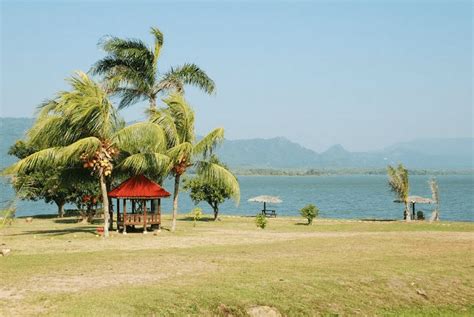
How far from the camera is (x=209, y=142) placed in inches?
1166

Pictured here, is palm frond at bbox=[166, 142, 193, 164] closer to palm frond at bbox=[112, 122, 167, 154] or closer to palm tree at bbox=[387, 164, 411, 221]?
palm frond at bbox=[112, 122, 167, 154]

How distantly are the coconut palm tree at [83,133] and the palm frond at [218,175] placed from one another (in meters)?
3.67

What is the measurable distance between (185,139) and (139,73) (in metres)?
4.71

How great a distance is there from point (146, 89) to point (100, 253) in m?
13.2

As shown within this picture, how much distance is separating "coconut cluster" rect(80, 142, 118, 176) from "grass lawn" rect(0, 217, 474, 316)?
4241 mm

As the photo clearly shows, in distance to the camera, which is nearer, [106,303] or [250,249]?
[106,303]

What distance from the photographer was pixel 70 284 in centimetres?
1430

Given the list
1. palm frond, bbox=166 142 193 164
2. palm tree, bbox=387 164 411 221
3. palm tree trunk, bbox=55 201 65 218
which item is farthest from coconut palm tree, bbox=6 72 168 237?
palm tree, bbox=387 164 411 221

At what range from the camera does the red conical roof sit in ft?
96.3

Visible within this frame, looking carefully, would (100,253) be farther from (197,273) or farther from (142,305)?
(142,305)

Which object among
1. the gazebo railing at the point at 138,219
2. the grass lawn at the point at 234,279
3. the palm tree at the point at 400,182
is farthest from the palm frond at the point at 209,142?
the palm tree at the point at 400,182

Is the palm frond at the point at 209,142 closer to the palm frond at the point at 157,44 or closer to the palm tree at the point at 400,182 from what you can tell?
the palm frond at the point at 157,44

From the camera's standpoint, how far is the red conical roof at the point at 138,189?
29359mm

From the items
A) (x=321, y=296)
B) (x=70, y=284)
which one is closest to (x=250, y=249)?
(x=321, y=296)
